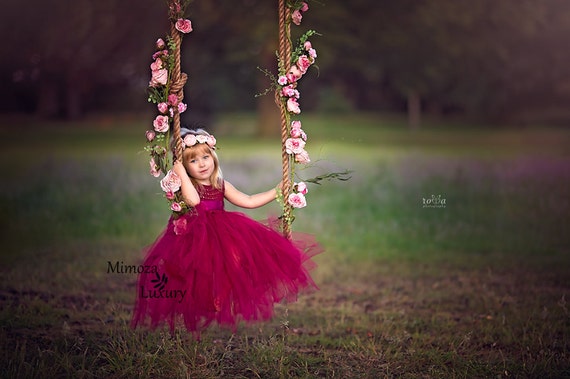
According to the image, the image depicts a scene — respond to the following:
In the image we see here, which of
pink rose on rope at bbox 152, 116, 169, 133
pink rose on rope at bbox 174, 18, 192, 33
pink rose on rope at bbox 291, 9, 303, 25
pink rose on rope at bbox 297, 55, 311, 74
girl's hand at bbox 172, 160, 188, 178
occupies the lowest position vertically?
girl's hand at bbox 172, 160, 188, 178

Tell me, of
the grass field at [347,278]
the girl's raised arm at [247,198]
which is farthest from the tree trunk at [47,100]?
the girl's raised arm at [247,198]

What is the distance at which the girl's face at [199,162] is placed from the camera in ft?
14.8

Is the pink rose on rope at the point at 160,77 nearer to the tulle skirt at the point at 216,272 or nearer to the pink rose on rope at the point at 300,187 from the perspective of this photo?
the tulle skirt at the point at 216,272

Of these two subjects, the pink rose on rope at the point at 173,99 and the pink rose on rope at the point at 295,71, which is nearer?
the pink rose on rope at the point at 173,99

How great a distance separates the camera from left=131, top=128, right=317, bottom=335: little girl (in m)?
4.17

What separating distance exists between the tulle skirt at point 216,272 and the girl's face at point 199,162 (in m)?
0.28

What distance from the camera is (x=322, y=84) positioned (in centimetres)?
4562

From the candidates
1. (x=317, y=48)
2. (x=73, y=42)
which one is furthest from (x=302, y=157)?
(x=73, y=42)

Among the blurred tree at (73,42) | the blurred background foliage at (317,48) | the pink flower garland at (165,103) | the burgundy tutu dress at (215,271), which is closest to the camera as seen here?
the burgundy tutu dress at (215,271)

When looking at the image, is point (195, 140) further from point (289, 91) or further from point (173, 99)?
point (289, 91)

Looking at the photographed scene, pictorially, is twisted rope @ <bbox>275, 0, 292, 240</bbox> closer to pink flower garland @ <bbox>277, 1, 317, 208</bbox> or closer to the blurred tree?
pink flower garland @ <bbox>277, 1, 317, 208</bbox>

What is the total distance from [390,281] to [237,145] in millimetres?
16920

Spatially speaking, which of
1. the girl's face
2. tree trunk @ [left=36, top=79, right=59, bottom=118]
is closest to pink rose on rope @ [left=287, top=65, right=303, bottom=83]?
the girl's face

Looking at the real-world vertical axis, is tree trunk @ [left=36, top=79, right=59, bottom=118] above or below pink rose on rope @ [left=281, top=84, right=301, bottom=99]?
above
